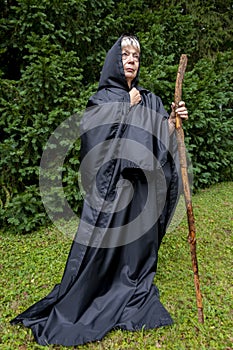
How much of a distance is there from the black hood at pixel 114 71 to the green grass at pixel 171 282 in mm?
2029

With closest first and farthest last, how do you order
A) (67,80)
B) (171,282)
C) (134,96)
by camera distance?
1. (134,96)
2. (171,282)
3. (67,80)

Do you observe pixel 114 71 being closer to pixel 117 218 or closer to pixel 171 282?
pixel 117 218

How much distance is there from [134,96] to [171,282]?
1.95 meters

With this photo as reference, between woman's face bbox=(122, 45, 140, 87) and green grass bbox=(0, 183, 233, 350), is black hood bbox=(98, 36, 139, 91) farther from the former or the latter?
green grass bbox=(0, 183, 233, 350)

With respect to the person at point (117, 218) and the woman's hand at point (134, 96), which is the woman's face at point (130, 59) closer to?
the person at point (117, 218)

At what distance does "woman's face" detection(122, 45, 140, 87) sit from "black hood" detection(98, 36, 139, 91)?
0.16 feet

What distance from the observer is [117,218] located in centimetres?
274

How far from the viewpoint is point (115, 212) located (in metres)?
2.72

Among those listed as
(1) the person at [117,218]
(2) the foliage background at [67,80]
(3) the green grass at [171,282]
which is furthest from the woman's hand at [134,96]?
(2) the foliage background at [67,80]

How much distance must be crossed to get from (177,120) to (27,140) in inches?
109

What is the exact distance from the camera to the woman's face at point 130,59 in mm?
2739

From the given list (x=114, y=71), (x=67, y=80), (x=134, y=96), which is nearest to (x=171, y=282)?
(x=134, y=96)

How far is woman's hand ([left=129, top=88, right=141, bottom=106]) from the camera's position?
271cm

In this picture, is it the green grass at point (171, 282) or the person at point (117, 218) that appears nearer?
the green grass at point (171, 282)
